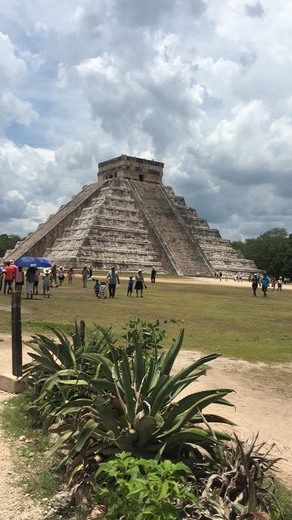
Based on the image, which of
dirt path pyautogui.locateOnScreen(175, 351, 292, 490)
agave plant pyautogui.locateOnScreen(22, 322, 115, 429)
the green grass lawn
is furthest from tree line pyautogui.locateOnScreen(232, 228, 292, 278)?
agave plant pyautogui.locateOnScreen(22, 322, 115, 429)

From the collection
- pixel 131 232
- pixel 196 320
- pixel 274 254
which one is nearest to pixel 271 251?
pixel 274 254

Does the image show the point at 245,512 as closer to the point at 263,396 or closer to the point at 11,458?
the point at 11,458

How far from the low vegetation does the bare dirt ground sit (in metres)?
0.36

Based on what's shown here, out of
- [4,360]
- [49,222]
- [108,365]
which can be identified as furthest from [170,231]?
[108,365]

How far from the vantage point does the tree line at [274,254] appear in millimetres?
59312

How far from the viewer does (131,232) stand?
147ft

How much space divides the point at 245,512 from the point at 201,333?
8.44m

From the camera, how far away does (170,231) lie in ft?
158

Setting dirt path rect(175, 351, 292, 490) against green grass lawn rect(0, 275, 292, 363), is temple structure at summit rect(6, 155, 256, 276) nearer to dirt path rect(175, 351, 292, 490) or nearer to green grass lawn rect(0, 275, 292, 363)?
green grass lawn rect(0, 275, 292, 363)

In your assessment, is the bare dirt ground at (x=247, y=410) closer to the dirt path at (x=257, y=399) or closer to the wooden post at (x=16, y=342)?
the dirt path at (x=257, y=399)

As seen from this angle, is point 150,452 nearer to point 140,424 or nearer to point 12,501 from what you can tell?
Answer: point 140,424

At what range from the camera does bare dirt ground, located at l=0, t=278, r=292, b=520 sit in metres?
3.37

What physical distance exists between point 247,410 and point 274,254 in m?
61.7

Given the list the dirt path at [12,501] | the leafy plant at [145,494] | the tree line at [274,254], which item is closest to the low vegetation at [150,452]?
the leafy plant at [145,494]
